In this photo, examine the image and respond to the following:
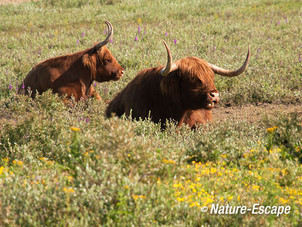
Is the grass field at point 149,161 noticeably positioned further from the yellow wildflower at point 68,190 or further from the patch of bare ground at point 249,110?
the patch of bare ground at point 249,110

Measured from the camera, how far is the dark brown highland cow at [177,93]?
19.7 ft

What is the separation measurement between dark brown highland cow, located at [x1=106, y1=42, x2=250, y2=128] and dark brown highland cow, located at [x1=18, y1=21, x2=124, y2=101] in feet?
5.73

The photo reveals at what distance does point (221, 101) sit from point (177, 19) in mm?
8620

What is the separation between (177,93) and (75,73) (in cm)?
265

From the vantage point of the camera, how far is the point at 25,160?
4.39 m

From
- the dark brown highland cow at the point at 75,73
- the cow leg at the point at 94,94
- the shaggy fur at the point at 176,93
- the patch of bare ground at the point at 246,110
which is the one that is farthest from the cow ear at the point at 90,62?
the shaggy fur at the point at 176,93

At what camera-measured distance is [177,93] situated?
6164 mm

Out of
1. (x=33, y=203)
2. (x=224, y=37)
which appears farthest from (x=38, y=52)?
(x=33, y=203)

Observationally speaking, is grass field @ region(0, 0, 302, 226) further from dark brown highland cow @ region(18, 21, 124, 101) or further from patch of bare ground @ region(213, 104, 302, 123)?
dark brown highland cow @ region(18, 21, 124, 101)

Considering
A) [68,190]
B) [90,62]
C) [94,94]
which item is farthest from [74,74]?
[68,190]

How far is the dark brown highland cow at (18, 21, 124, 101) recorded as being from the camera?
799 centimetres

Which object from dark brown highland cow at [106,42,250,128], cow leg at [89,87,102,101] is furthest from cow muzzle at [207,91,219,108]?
cow leg at [89,87,102,101]

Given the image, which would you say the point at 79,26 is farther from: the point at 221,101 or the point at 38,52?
the point at 221,101

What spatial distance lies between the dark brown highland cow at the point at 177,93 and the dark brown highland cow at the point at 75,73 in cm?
175
